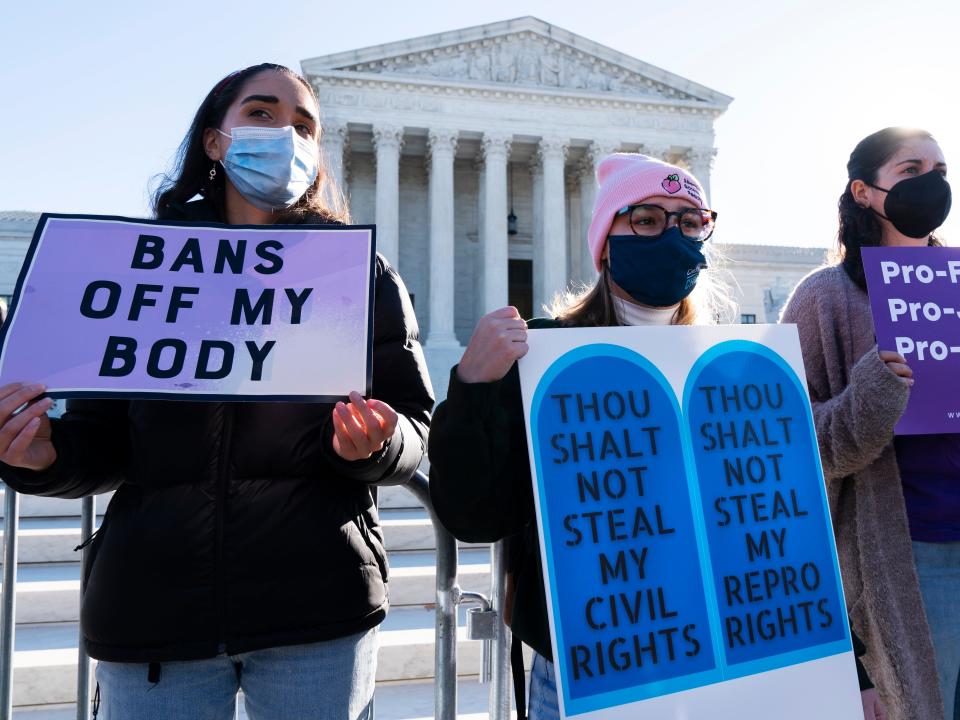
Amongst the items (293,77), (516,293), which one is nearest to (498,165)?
(516,293)

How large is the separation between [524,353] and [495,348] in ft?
0.26

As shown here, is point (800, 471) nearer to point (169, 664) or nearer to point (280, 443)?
point (280, 443)

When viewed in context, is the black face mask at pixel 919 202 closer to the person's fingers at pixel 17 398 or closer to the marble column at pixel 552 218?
the person's fingers at pixel 17 398

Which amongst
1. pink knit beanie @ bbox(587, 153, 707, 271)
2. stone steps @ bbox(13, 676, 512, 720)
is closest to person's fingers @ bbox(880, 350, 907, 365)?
pink knit beanie @ bbox(587, 153, 707, 271)

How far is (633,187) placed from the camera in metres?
2.19

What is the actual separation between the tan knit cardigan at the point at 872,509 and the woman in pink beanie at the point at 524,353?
601 mm

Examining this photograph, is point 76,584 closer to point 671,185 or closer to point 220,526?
point 220,526

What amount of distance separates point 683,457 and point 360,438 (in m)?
0.86

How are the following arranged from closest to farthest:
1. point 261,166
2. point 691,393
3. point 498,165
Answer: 1. point 691,393
2. point 261,166
3. point 498,165

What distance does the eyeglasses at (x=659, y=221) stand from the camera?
218 centimetres

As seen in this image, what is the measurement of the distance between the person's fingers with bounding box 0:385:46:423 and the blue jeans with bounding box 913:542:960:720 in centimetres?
284

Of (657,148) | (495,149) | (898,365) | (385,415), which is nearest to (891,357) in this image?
(898,365)

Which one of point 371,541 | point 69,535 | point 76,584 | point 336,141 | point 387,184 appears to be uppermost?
point 336,141

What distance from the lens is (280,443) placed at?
1933mm
